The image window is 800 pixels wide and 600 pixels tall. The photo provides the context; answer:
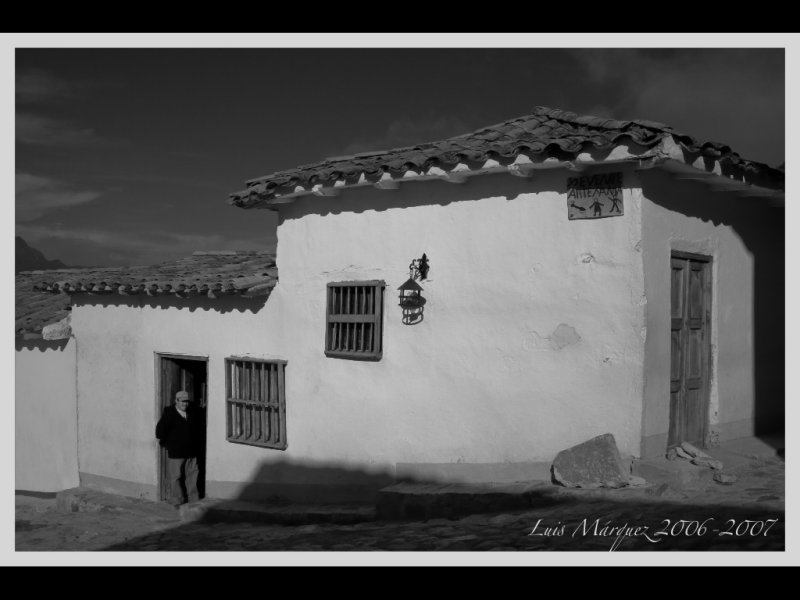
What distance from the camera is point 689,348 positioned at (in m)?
7.93

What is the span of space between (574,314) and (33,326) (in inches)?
340

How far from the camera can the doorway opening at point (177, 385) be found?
1103 cm

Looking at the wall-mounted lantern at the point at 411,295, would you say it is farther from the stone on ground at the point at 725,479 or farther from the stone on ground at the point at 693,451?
the stone on ground at the point at 725,479

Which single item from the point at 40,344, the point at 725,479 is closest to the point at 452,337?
the point at 725,479

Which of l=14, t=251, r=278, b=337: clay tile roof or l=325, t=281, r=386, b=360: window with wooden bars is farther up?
l=14, t=251, r=278, b=337: clay tile roof

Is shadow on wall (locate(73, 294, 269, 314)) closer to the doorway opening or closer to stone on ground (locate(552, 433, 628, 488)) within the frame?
the doorway opening

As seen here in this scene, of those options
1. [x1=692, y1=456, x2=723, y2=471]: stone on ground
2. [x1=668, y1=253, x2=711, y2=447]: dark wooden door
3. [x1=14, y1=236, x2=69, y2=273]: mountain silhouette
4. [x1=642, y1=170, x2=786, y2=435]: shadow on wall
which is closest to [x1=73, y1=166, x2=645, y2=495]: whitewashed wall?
[x1=692, y1=456, x2=723, y2=471]: stone on ground

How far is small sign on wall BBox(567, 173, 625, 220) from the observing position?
279 inches

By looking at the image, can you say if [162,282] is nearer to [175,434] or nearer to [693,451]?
[175,434]

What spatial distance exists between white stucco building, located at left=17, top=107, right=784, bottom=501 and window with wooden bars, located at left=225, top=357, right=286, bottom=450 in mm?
28

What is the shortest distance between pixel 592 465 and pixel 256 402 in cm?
466

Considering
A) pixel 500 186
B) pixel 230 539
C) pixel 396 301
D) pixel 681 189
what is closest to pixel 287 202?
pixel 396 301

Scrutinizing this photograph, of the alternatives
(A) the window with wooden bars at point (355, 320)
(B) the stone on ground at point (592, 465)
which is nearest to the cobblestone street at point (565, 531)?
(B) the stone on ground at point (592, 465)

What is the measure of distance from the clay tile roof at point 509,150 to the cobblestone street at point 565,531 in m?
2.92
